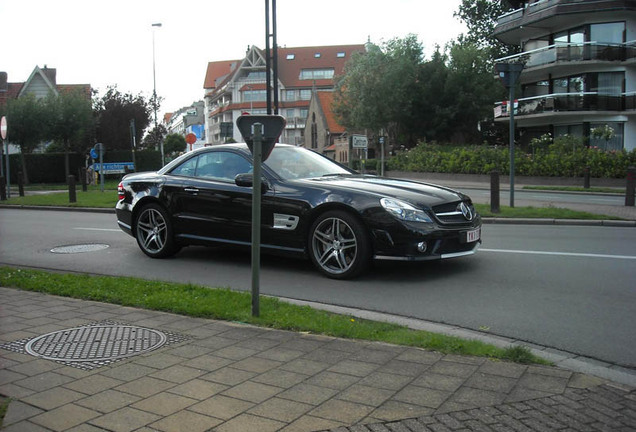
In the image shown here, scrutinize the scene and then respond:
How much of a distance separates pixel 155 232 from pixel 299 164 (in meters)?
2.43

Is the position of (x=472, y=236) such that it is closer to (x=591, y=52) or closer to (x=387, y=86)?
(x=591, y=52)

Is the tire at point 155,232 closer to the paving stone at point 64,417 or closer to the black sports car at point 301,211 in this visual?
the black sports car at point 301,211

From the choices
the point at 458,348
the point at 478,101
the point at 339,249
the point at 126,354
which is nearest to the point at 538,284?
the point at 339,249

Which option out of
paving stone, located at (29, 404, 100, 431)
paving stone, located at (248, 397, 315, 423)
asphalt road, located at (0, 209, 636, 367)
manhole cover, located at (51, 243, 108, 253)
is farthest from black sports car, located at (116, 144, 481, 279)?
paving stone, located at (29, 404, 100, 431)

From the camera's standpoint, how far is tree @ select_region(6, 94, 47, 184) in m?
38.0

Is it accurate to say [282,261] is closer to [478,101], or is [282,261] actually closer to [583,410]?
[583,410]

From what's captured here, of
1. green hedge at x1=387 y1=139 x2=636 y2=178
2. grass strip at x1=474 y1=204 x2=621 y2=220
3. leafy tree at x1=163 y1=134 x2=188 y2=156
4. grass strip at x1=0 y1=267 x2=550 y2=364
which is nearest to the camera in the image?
grass strip at x1=0 y1=267 x2=550 y2=364

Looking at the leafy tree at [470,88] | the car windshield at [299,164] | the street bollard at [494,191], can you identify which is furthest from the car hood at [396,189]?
the leafy tree at [470,88]

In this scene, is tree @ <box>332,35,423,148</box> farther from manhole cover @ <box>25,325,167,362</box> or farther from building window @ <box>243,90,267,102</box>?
building window @ <box>243,90,267,102</box>

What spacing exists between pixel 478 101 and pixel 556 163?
21718mm

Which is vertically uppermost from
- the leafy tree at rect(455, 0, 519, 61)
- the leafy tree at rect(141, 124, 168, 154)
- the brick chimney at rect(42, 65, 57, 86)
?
the leafy tree at rect(455, 0, 519, 61)

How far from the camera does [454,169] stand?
34938mm

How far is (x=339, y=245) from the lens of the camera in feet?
22.6

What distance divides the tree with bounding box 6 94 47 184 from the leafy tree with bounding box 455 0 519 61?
3772 cm
